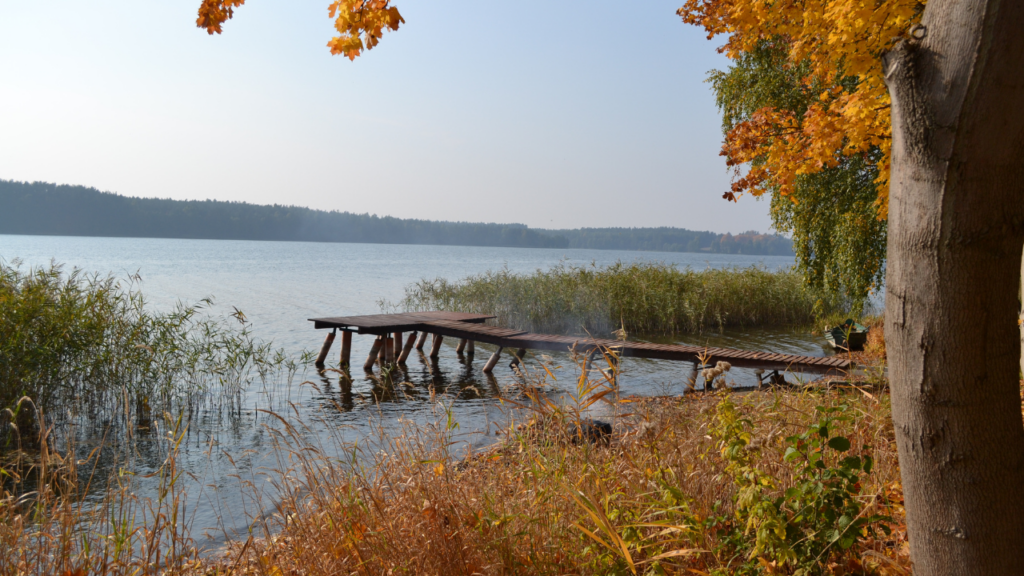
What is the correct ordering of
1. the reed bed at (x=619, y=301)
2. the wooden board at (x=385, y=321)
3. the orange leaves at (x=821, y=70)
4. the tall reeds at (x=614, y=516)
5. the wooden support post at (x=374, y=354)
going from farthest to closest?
the reed bed at (x=619, y=301)
the wooden support post at (x=374, y=354)
the wooden board at (x=385, y=321)
the orange leaves at (x=821, y=70)
the tall reeds at (x=614, y=516)

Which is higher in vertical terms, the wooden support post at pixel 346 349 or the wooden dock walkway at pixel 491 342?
the wooden dock walkway at pixel 491 342

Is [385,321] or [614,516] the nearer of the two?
[614,516]

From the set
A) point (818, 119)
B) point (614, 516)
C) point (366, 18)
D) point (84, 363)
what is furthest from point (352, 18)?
point (84, 363)

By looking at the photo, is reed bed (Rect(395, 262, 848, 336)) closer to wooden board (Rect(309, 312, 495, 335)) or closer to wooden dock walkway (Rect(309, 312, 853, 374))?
wooden dock walkway (Rect(309, 312, 853, 374))

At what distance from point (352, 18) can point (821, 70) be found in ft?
16.9

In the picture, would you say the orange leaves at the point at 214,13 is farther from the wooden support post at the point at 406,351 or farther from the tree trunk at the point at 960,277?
the wooden support post at the point at 406,351

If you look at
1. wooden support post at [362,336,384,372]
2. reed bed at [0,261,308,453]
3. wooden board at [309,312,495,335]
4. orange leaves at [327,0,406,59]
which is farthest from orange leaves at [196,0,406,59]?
wooden support post at [362,336,384,372]

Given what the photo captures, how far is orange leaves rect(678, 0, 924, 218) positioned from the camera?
15.3 feet

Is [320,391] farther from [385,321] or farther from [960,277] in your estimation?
[960,277]

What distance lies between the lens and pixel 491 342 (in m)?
11.1

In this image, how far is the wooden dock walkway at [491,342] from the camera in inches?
336

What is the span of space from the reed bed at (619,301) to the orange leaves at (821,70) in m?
8.48

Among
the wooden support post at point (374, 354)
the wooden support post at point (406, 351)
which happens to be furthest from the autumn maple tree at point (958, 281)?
the wooden support post at point (406, 351)

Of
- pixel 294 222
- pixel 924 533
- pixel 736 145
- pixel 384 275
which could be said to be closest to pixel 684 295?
pixel 736 145
